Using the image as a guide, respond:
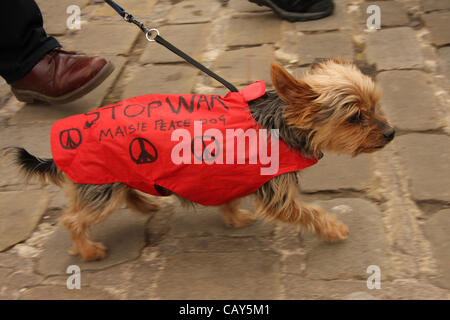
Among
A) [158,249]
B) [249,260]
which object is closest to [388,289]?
[249,260]

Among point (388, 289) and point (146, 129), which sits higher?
point (146, 129)

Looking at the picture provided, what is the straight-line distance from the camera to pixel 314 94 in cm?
242

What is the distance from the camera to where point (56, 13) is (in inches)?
220

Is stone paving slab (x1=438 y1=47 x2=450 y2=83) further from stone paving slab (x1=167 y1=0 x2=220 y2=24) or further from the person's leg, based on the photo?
the person's leg

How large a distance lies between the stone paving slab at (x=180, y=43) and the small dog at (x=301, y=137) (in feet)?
6.91

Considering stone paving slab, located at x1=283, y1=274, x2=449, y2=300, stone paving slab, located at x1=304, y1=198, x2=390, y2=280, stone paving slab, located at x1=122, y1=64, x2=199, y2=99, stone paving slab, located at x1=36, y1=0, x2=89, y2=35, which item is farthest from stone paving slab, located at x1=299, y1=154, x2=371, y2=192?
stone paving slab, located at x1=36, y1=0, x2=89, y2=35

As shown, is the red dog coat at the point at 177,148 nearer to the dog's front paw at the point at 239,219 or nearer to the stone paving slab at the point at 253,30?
the dog's front paw at the point at 239,219

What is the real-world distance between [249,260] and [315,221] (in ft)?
1.35

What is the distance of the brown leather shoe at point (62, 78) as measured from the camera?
3979mm

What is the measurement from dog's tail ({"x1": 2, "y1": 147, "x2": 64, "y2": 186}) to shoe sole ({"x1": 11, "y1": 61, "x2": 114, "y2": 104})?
135 cm

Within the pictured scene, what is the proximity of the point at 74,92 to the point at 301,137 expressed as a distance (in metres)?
2.19

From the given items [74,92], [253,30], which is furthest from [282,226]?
[253,30]

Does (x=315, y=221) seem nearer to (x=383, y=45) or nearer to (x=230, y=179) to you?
(x=230, y=179)

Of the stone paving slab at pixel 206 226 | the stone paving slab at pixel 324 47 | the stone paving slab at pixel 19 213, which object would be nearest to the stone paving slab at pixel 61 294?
the stone paving slab at pixel 19 213
